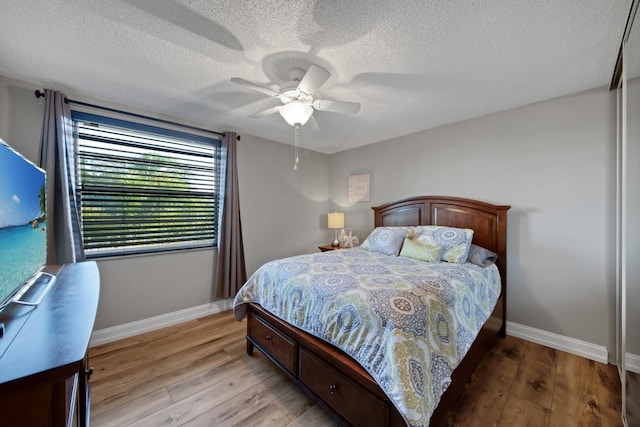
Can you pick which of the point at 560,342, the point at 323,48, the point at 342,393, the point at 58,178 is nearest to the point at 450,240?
the point at 560,342

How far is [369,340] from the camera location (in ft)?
4.45

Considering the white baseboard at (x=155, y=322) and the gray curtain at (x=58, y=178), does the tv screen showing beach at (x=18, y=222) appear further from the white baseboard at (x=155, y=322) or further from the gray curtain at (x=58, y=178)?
the white baseboard at (x=155, y=322)

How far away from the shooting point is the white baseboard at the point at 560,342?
2.19 metres

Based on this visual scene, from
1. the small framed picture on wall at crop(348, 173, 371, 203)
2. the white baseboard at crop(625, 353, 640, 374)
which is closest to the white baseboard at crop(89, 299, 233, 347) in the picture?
the small framed picture on wall at crop(348, 173, 371, 203)

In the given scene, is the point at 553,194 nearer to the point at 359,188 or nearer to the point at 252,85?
the point at 359,188

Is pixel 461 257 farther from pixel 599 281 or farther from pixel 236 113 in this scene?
pixel 236 113

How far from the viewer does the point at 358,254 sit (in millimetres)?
2863

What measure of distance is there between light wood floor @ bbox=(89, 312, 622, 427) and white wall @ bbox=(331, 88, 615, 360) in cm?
43

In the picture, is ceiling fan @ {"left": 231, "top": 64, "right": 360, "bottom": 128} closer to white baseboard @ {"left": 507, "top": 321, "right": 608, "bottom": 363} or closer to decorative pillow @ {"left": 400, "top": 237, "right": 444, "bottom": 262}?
decorative pillow @ {"left": 400, "top": 237, "right": 444, "bottom": 262}

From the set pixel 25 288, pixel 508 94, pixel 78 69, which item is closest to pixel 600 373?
pixel 508 94

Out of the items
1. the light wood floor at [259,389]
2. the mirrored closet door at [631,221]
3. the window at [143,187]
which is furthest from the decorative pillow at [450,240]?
the window at [143,187]

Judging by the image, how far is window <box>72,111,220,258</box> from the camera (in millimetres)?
2424

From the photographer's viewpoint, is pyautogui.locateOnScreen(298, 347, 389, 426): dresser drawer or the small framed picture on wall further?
the small framed picture on wall

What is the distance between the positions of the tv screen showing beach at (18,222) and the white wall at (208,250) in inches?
40.5
